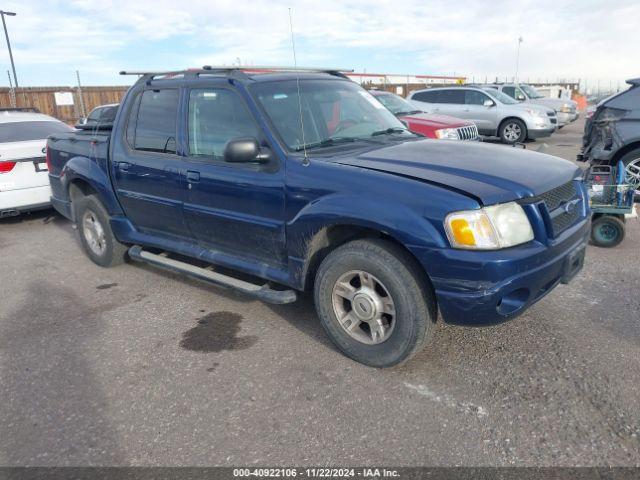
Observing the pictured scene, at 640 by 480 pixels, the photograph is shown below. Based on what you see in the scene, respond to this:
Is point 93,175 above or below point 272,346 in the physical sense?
above

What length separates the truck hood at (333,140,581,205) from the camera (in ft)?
9.61

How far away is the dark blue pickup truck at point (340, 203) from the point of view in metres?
2.85

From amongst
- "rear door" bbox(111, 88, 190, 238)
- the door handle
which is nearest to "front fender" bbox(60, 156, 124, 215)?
"rear door" bbox(111, 88, 190, 238)

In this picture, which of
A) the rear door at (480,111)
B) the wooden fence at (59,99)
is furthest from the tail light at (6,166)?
the wooden fence at (59,99)

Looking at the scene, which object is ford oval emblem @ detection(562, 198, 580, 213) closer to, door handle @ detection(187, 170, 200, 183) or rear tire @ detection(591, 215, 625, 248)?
rear tire @ detection(591, 215, 625, 248)

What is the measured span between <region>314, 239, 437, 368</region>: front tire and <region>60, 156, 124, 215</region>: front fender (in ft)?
8.63

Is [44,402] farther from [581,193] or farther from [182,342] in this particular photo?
[581,193]

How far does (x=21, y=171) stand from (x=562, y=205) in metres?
6.88

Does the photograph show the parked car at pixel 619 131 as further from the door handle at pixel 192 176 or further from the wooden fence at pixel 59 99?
the wooden fence at pixel 59 99

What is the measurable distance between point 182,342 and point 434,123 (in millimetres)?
6972

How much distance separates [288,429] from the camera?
278 cm

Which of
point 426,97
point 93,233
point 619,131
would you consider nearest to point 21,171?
point 93,233

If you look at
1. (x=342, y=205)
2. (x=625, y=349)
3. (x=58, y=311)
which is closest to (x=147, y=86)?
(x=58, y=311)

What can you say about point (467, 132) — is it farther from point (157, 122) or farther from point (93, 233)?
point (93, 233)
